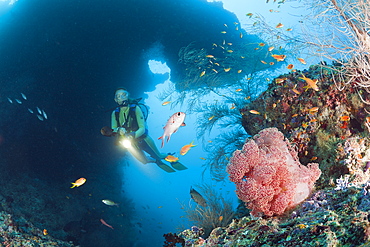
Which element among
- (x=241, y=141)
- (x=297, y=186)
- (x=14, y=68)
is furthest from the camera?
(x=14, y=68)

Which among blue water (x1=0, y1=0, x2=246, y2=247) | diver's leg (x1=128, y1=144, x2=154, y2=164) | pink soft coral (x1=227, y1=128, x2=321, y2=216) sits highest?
blue water (x1=0, y1=0, x2=246, y2=247)

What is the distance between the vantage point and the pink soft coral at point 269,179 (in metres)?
3.05

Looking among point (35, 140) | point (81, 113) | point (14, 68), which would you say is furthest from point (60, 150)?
point (14, 68)

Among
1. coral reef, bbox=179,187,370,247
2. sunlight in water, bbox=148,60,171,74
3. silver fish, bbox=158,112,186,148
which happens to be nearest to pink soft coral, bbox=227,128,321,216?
coral reef, bbox=179,187,370,247

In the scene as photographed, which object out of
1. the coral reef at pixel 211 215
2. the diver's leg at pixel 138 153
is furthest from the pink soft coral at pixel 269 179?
the diver's leg at pixel 138 153

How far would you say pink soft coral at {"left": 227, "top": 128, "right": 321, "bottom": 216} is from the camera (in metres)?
3.05

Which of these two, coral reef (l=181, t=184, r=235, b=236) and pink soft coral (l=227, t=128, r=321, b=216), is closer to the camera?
pink soft coral (l=227, t=128, r=321, b=216)

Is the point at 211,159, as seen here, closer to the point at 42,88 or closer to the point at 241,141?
the point at 241,141

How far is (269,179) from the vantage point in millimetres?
3080

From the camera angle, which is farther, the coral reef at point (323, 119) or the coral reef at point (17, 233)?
the coral reef at point (17, 233)

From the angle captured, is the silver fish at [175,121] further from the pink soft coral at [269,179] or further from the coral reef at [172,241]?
the coral reef at [172,241]

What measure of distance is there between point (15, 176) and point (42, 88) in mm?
5721

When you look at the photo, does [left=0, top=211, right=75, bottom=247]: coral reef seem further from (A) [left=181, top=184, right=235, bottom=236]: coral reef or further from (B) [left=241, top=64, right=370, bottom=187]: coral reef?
(B) [left=241, top=64, right=370, bottom=187]: coral reef

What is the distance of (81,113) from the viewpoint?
52.6ft
